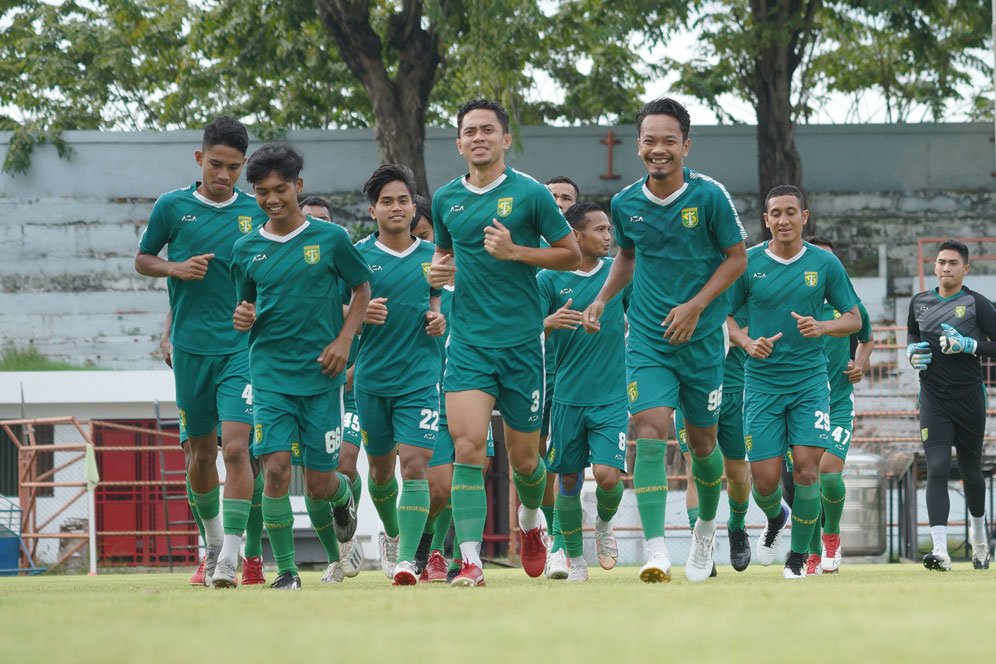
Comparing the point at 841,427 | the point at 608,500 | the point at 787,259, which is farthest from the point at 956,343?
the point at 608,500

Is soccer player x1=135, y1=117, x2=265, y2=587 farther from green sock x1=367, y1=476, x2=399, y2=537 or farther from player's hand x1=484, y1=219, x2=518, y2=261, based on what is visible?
player's hand x1=484, y1=219, x2=518, y2=261

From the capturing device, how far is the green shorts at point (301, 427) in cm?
813

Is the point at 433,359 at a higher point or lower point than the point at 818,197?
lower

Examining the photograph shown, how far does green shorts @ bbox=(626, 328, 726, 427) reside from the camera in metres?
8.28

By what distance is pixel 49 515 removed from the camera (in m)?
23.6

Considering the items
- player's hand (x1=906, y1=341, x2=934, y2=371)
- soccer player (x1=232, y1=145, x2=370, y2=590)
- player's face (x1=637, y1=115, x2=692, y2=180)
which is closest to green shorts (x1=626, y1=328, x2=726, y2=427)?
player's face (x1=637, y1=115, x2=692, y2=180)

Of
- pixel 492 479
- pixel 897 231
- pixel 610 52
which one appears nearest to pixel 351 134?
pixel 610 52

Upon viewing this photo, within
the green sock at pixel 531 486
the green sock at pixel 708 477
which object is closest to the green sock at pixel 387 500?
the green sock at pixel 531 486

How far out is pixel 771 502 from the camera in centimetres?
1098

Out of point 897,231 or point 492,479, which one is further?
point 897,231

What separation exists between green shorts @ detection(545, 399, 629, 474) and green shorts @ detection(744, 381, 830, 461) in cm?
92

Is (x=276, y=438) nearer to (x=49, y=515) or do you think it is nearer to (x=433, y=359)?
(x=433, y=359)

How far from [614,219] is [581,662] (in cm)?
497

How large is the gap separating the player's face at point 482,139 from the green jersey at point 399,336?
1259 millimetres
